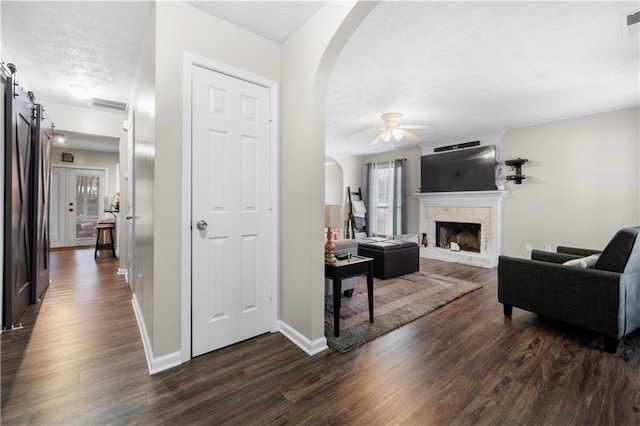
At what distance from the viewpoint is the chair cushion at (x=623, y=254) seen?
2.16 metres

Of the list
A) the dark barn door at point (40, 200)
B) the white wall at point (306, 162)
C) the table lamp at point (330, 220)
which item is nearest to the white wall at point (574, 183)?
the table lamp at point (330, 220)

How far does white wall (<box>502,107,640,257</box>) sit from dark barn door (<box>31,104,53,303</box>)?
6732mm

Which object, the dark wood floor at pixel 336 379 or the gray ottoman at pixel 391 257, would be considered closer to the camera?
the dark wood floor at pixel 336 379

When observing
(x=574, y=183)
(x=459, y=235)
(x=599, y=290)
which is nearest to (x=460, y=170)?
(x=459, y=235)

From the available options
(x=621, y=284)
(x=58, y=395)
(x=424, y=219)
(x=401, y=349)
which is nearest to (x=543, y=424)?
(x=401, y=349)

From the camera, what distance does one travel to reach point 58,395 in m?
1.64

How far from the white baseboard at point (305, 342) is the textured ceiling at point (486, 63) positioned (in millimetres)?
2471

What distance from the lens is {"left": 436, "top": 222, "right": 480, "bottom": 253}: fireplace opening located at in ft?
19.0

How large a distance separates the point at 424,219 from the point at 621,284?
435 centimetres

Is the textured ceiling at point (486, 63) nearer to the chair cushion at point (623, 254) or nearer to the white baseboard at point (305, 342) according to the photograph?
the chair cushion at point (623, 254)

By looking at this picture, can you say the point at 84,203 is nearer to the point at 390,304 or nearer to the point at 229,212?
the point at 229,212

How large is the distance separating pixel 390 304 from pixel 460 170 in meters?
3.76

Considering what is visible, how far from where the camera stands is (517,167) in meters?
5.07

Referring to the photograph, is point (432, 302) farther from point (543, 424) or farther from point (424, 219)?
point (424, 219)
